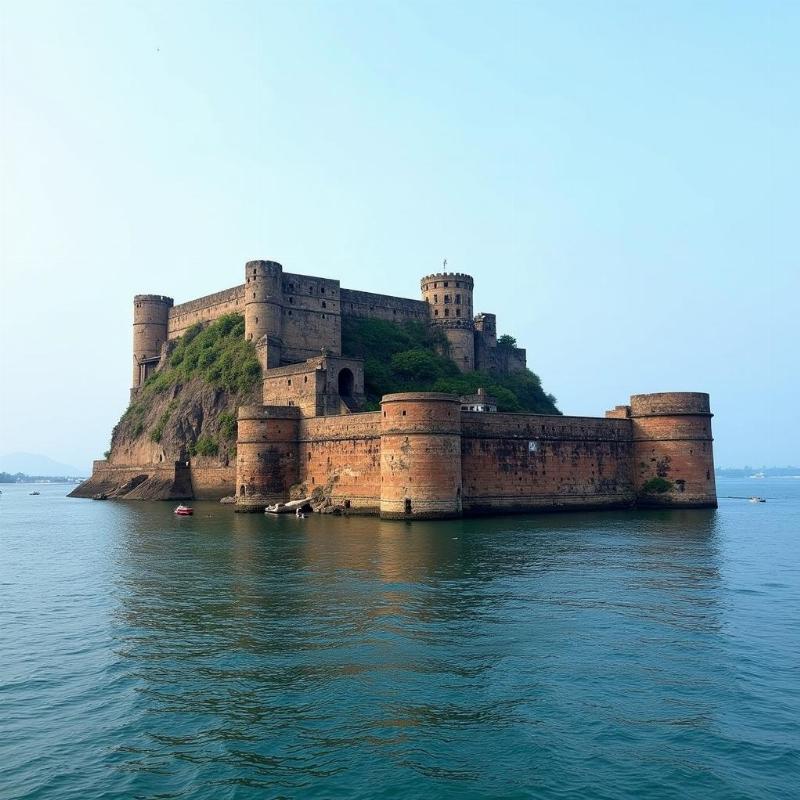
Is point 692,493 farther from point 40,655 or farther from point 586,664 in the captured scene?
point 40,655

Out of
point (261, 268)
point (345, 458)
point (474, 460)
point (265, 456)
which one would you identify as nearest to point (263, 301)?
point (261, 268)

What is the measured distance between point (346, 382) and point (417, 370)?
1115 centimetres

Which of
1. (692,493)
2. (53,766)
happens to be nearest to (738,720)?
(53,766)

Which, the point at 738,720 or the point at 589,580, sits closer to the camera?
the point at 738,720

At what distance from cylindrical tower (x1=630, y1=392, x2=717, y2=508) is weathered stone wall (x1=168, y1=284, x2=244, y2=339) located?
41.9 meters

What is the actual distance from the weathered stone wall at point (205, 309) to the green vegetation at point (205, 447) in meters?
14.9

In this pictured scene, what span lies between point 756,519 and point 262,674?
47685 millimetres

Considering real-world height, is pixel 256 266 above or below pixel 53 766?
above

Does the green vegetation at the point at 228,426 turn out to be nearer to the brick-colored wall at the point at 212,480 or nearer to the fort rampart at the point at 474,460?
the brick-colored wall at the point at 212,480

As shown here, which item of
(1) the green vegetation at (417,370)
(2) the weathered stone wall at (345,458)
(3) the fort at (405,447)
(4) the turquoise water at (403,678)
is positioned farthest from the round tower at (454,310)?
(4) the turquoise water at (403,678)

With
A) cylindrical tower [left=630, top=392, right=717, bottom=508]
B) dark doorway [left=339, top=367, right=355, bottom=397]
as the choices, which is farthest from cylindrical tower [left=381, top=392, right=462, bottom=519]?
dark doorway [left=339, top=367, right=355, bottom=397]

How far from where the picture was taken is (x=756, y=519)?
53.6m

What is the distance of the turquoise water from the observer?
1107 centimetres

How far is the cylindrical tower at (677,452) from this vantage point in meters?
54.0
